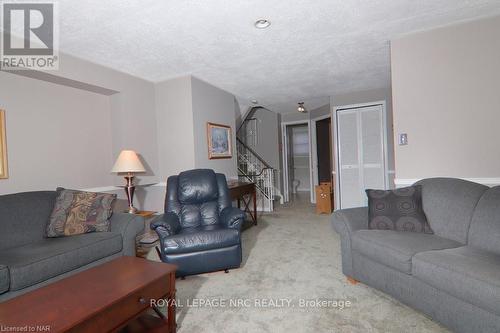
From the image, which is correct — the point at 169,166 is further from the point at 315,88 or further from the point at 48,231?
the point at 315,88

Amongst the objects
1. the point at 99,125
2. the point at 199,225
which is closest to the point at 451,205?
the point at 199,225

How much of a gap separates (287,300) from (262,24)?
7.85ft

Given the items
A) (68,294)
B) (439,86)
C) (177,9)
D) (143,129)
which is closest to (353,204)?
(439,86)

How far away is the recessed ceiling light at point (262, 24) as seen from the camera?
2455mm

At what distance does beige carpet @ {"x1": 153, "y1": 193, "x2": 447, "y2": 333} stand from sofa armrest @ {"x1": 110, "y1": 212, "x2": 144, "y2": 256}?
589 millimetres

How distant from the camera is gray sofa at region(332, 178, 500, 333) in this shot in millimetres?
1453

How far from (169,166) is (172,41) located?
1893 mm

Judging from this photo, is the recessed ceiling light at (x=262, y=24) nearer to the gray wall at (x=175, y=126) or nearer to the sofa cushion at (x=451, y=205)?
the gray wall at (x=175, y=126)

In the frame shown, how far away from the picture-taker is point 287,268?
2.71m

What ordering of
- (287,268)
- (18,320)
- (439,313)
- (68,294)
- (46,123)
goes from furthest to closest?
(46,123) → (287,268) → (439,313) → (68,294) → (18,320)

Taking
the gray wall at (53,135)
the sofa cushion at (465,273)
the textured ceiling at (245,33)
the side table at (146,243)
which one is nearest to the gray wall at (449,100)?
the textured ceiling at (245,33)

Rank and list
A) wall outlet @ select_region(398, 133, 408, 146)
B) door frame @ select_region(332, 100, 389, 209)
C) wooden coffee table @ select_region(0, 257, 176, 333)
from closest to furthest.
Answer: wooden coffee table @ select_region(0, 257, 176, 333)
wall outlet @ select_region(398, 133, 408, 146)
door frame @ select_region(332, 100, 389, 209)

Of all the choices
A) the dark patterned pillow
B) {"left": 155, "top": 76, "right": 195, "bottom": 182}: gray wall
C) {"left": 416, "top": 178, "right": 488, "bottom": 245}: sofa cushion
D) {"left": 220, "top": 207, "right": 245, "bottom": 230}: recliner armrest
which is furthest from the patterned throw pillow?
{"left": 416, "top": 178, "right": 488, "bottom": 245}: sofa cushion

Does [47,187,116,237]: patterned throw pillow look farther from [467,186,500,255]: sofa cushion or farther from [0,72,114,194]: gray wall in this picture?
[467,186,500,255]: sofa cushion
